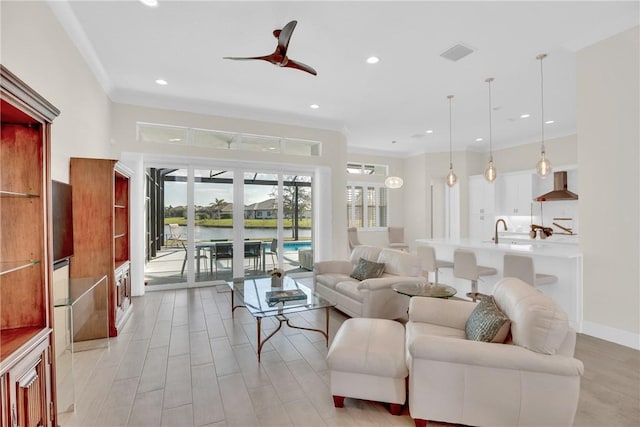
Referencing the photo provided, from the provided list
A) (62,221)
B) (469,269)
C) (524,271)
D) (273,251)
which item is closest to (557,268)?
(524,271)

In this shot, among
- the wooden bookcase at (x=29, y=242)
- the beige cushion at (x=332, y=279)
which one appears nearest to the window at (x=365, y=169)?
the beige cushion at (x=332, y=279)

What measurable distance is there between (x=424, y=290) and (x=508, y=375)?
1.51 metres

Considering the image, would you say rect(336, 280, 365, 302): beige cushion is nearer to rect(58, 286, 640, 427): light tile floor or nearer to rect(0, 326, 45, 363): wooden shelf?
rect(58, 286, 640, 427): light tile floor

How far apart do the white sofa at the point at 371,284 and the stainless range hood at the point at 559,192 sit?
4709mm

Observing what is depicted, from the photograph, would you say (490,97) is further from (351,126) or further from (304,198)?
(304,198)

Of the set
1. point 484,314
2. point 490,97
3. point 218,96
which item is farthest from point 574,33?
point 218,96

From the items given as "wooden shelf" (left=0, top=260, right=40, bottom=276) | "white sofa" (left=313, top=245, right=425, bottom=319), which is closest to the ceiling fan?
"wooden shelf" (left=0, top=260, right=40, bottom=276)

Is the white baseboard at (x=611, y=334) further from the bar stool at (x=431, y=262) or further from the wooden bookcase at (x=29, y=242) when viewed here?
the wooden bookcase at (x=29, y=242)

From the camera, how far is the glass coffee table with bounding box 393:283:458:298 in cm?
314

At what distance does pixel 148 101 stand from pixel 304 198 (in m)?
3.33

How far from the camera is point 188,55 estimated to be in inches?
148

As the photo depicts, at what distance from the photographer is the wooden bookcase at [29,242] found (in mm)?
1614

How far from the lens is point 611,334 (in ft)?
10.7

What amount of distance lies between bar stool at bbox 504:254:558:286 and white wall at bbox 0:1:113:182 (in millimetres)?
4919
